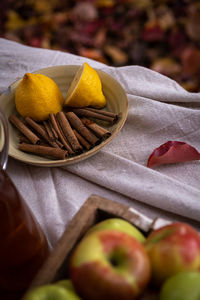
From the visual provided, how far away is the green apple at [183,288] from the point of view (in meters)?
0.38

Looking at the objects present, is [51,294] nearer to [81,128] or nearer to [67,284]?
A: [67,284]

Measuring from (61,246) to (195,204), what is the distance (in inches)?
13.2

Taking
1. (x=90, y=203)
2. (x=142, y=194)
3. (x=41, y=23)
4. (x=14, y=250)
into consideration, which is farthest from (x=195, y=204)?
(x=41, y=23)

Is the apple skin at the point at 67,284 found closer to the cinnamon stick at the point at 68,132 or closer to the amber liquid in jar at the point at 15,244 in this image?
the amber liquid in jar at the point at 15,244

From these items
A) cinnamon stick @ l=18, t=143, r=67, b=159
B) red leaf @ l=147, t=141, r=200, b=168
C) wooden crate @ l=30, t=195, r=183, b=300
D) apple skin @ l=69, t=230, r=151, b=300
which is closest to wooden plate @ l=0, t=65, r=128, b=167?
cinnamon stick @ l=18, t=143, r=67, b=159

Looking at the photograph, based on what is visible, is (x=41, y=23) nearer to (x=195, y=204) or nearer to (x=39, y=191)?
(x=39, y=191)

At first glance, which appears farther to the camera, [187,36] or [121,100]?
[187,36]

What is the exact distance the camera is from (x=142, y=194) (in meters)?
0.73

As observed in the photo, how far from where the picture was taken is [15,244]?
53 cm

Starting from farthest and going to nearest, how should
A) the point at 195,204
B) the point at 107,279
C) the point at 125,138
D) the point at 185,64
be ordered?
1. the point at 185,64
2. the point at 125,138
3. the point at 195,204
4. the point at 107,279

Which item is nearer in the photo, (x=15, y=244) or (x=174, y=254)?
(x=174, y=254)

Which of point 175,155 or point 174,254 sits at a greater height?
point 174,254

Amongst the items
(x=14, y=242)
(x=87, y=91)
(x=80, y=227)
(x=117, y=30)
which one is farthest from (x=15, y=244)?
(x=117, y=30)

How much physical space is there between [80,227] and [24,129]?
1.44 ft
